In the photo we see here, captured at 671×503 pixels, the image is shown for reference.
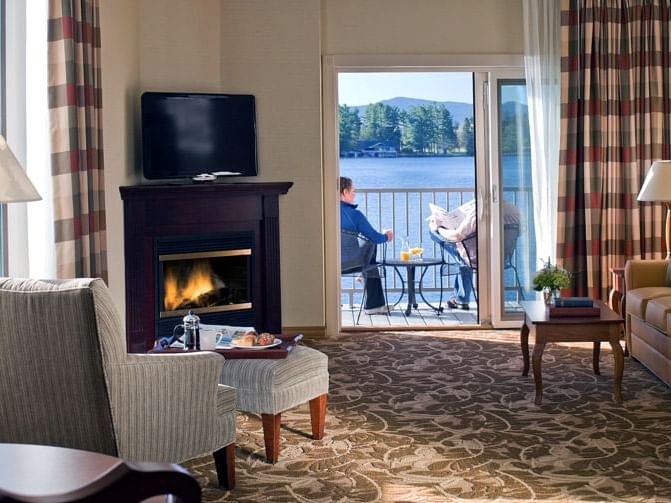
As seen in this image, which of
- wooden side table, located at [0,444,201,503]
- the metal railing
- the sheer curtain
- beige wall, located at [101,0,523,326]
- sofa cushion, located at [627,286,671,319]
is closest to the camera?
wooden side table, located at [0,444,201,503]

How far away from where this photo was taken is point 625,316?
6.35 metres

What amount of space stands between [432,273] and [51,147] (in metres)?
5.57

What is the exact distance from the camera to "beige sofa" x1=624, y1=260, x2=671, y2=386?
5.39 meters

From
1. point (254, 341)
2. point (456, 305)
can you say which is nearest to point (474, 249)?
point (456, 305)

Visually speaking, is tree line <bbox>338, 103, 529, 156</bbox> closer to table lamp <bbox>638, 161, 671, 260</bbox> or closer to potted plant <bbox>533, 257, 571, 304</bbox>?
table lamp <bbox>638, 161, 671, 260</bbox>

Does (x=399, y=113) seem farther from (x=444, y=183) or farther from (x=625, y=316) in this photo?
(x=625, y=316)

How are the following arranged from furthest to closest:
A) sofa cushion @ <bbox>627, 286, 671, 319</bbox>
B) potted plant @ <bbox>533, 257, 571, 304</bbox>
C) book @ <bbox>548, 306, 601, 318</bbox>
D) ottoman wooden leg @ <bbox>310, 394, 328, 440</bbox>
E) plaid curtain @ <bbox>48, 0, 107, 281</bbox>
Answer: sofa cushion @ <bbox>627, 286, 671, 319</bbox>, potted plant @ <bbox>533, 257, 571, 304</bbox>, book @ <bbox>548, 306, 601, 318</bbox>, plaid curtain @ <bbox>48, 0, 107, 281</bbox>, ottoman wooden leg @ <bbox>310, 394, 328, 440</bbox>

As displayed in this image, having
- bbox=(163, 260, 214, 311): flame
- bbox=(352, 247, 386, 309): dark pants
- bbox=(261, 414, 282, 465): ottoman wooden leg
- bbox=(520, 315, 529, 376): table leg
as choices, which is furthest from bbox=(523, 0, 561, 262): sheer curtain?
bbox=(261, 414, 282, 465): ottoman wooden leg

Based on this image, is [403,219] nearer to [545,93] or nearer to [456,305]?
[456,305]

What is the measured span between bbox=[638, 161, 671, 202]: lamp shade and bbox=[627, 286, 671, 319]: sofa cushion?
0.59 m

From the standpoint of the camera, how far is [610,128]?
719 cm

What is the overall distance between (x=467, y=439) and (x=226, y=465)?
1.30m

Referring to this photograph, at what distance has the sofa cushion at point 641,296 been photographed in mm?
5797

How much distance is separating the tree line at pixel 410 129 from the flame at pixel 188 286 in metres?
4.99
